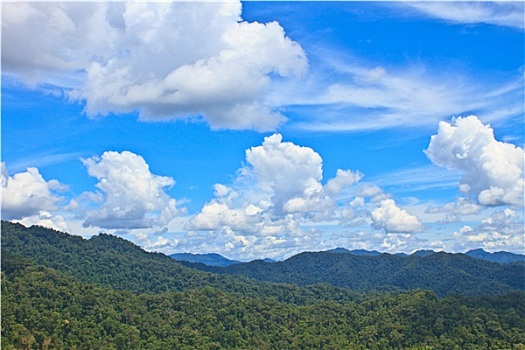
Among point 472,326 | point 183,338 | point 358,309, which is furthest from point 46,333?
point 472,326

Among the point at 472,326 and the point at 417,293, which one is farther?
the point at 417,293

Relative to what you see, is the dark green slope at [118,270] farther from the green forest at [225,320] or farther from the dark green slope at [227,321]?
the dark green slope at [227,321]

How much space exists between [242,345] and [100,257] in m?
63.8

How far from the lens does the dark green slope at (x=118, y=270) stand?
400 feet

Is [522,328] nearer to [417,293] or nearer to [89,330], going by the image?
[417,293]

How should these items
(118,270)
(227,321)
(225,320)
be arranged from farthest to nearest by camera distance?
(118,270), (225,320), (227,321)

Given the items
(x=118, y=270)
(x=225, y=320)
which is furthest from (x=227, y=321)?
(x=118, y=270)

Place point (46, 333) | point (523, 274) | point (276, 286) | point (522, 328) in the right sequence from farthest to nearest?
point (523, 274) < point (276, 286) < point (522, 328) < point (46, 333)

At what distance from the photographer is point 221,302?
96750mm

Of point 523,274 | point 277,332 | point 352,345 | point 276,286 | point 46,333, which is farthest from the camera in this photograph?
point 523,274

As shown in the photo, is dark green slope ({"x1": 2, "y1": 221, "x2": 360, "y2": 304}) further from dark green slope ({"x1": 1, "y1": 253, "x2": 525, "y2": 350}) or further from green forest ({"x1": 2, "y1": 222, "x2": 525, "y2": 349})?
dark green slope ({"x1": 1, "y1": 253, "x2": 525, "y2": 350})

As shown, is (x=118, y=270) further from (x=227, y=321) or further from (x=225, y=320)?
(x=227, y=321)

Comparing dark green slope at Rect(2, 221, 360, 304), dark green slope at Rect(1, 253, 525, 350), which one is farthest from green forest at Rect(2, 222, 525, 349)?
dark green slope at Rect(2, 221, 360, 304)

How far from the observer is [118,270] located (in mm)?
130250
